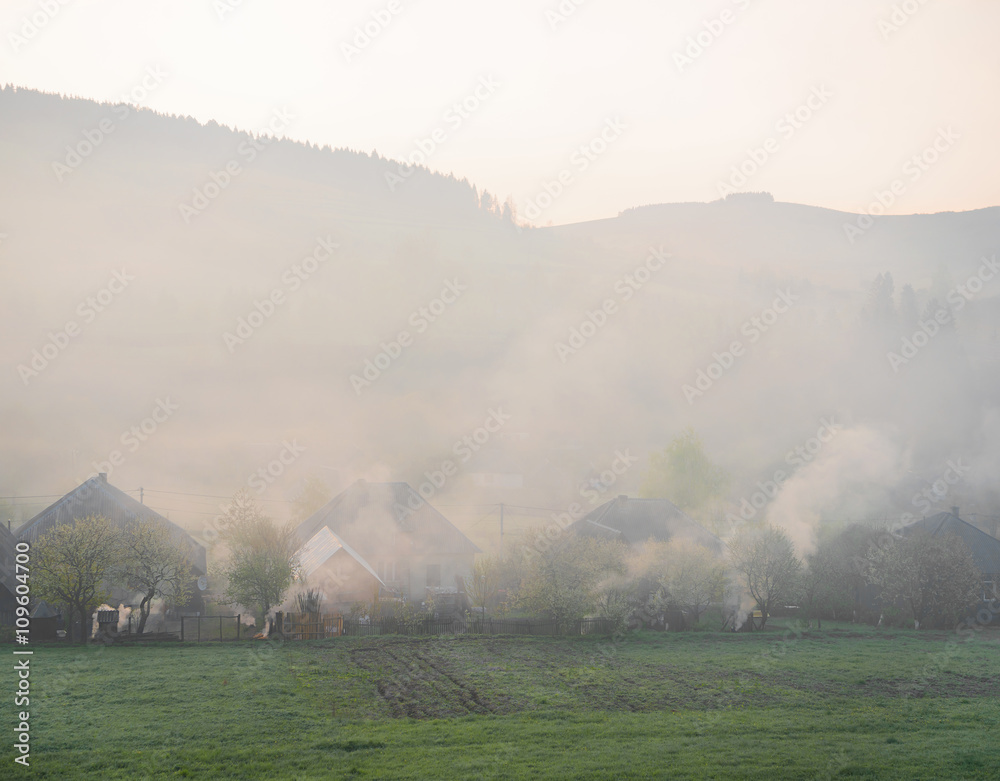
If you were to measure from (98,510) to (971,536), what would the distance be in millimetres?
58105

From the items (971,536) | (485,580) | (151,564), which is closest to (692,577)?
(485,580)

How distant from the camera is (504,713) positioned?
64.9ft

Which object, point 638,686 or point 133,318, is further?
point 133,318

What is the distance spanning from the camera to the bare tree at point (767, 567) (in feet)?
139

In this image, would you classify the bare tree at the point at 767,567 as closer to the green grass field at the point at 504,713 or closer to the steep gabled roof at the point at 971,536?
the green grass field at the point at 504,713

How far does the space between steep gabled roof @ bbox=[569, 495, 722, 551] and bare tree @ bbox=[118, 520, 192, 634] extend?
27.1m

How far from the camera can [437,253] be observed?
200 metres

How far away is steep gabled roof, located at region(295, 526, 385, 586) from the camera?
4141 cm

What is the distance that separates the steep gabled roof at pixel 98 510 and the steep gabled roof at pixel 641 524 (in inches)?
1067

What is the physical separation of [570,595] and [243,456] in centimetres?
7883

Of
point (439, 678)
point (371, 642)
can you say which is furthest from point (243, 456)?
point (439, 678)

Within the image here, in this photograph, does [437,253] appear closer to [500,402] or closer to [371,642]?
[500,402]

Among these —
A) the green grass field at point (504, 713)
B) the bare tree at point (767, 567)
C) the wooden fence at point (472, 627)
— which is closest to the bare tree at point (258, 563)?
the wooden fence at point (472, 627)

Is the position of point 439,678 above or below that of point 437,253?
below
